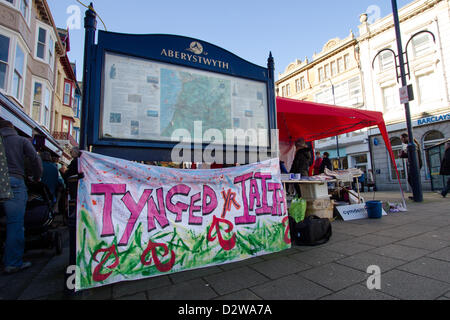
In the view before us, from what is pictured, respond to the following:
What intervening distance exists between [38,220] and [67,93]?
17.9 m

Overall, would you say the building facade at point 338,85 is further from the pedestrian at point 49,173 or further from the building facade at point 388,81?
the pedestrian at point 49,173

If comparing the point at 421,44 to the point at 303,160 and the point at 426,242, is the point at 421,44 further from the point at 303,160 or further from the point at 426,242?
the point at 426,242

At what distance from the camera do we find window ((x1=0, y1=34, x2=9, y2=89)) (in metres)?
8.45

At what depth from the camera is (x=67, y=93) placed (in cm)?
1744

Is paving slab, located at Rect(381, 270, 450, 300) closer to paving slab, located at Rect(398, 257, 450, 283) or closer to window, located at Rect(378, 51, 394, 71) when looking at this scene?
paving slab, located at Rect(398, 257, 450, 283)

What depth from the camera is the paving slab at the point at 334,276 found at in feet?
7.07

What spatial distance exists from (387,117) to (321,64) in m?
10.3

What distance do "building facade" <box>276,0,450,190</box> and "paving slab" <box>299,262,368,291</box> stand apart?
472 inches

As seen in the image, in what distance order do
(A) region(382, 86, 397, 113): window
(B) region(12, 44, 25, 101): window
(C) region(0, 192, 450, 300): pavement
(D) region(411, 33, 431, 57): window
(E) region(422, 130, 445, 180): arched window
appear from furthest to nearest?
(A) region(382, 86, 397, 113): window, (D) region(411, 33, 431, 57): window, (E) region(422, 130, 445, 180): arched window, (B) region(12, 44, 25, 101): window, (C) region(0, 192, 450, 300): pavement

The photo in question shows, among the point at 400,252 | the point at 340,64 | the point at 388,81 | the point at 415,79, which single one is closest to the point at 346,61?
the point at 340,64

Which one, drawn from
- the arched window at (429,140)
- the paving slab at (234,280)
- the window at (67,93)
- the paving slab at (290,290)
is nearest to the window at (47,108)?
the window at (67,93)

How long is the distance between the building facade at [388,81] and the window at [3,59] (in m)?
16.7

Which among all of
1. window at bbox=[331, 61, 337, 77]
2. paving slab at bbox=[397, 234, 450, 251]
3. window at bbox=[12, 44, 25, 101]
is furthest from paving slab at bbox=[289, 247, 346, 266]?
window at bbox=[331, 61, 337, 77]
